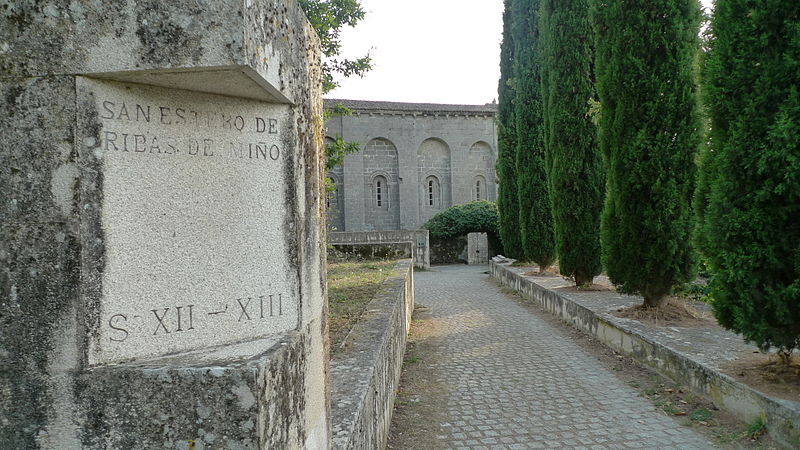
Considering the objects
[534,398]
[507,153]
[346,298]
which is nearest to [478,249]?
[507,153]

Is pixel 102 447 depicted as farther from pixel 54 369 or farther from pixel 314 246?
pixel 314 246

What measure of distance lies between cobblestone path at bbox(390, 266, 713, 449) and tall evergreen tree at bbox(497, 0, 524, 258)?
8104mm

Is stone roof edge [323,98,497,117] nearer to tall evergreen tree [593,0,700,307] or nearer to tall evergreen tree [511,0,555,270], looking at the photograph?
tall evergreen tree [511,0,555,270]

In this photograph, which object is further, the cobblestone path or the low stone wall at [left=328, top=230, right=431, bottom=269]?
the low stone wall at [left=328, top=230, right=431, bottom=269]

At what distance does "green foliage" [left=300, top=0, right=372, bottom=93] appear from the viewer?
867 cm

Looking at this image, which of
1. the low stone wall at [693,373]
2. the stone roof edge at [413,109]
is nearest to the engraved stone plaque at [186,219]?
the low stone wall at [693,373]

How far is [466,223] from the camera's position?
2497 cm

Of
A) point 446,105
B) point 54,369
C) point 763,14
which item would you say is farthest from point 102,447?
point 446,105

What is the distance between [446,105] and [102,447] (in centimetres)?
3373

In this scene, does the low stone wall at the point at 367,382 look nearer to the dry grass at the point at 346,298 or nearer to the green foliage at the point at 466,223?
the dry grass at the point at 346,298

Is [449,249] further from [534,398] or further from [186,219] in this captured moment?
[186,219]

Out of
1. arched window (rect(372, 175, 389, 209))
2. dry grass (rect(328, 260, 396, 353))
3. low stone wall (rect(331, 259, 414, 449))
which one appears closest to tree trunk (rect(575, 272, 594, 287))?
dry grass (rect(328, 260, 396, 353))

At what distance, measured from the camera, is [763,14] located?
4008 mm

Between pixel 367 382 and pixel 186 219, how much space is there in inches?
84.5
